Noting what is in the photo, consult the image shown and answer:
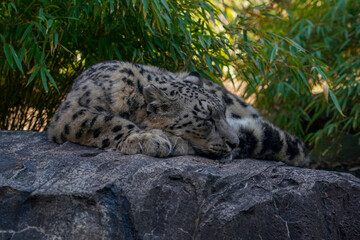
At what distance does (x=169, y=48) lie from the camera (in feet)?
16.6

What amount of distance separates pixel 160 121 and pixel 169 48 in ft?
5.03

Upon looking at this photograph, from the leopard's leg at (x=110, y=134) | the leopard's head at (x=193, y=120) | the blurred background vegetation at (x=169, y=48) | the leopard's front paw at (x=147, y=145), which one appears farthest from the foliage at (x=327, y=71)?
the leopard's front paw at (x=147, y=145)

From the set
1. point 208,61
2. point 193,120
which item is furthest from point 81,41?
point 193,120

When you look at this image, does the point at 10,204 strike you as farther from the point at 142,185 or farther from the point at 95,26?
the point at 95,26

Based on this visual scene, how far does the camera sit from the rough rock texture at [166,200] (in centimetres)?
264

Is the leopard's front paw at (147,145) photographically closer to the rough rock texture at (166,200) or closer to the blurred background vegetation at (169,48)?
the rough rock texture at (166,200)

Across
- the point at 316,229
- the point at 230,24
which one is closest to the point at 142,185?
the point at 316,229

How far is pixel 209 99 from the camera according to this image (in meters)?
3.84

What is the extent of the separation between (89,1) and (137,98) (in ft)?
3.88

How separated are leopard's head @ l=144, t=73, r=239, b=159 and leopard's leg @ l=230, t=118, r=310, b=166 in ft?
0.62

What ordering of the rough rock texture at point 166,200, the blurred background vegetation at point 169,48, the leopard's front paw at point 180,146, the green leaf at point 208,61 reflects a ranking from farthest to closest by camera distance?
the green leaf at point 208,61, the blurred background vegetation at point 169,48, the leopard's front paw at point 180,146, the rough rock texture at point 166,200

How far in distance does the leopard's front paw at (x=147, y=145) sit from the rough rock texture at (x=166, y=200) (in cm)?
14

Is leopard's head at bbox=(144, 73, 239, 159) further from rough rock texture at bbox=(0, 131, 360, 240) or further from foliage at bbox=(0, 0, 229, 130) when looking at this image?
foliage at bbox=(0, 0, 229, 130)

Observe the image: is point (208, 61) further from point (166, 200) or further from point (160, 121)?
point (166, 200)
